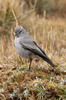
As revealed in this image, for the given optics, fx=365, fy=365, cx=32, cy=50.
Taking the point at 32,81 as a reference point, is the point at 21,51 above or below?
above

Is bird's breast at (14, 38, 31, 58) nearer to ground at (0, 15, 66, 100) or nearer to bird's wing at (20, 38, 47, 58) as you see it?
bird's wing at (20, 38, 47, 58)

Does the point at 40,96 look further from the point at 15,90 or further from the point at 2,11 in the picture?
the point at 2,11

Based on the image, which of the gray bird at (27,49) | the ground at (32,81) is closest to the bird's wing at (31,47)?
the gray bird at (27,49)

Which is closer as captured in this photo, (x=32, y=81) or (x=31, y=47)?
(x=32, y=81)

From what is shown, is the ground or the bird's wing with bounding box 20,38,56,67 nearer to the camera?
the ground

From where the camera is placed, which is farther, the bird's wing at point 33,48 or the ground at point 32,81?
the bird's wing at point 33,48

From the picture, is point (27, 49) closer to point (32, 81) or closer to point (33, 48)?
point (33, 48)

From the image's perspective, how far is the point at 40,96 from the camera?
19.7 feet

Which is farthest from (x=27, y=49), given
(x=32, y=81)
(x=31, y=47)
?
(x=32, y=81)

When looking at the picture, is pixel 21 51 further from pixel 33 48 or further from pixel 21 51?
pixel 33 48

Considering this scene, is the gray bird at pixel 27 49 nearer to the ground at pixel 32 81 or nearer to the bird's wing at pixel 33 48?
the bird's wing at pixel 33 48

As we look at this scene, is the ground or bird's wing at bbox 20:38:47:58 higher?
bird's wing at bbox 20:38:47:58

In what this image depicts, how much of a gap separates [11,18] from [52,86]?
5.82 m

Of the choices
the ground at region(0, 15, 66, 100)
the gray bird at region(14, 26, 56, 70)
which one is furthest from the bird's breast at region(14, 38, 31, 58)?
the ground at region(0, 15, 66, 100)
